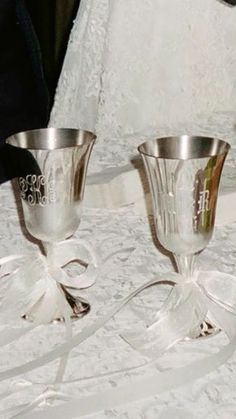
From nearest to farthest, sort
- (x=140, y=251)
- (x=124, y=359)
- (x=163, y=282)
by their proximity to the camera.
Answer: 1. (x=124, y=359)
2. (x=163, y=282)
3. (x=140, y=251)

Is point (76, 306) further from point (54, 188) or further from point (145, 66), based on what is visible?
point (145, 66)

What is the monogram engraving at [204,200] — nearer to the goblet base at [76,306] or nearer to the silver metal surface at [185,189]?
the silver metal surface at [185,189]

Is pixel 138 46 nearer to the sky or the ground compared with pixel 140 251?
nearer to the sky

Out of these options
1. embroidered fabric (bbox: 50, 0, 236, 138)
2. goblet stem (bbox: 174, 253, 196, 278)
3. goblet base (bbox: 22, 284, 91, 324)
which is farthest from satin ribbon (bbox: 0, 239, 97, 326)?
Result: embroidered fabric (bbox: 50, 0, 236, 138)

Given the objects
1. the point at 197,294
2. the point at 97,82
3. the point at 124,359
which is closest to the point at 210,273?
the point at 197,294

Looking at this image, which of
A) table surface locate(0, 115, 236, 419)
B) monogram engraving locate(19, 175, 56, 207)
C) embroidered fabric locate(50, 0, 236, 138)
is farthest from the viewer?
embroidered fabric locate(50, 0, 236, 138)

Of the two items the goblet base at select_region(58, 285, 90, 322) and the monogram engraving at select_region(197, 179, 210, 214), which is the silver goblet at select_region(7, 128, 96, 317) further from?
the monogram engraving at select_region(197, 179, 210, 214)

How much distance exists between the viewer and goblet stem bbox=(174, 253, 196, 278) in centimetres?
73

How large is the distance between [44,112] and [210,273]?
2.37 ft

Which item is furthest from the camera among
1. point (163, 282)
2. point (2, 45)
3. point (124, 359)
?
point (2, 45)

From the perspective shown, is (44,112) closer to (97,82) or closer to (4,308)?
(97,82)

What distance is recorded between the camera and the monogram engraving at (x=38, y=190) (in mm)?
720

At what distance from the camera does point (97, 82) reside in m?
1.40

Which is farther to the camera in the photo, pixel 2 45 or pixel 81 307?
pixel 2 45
